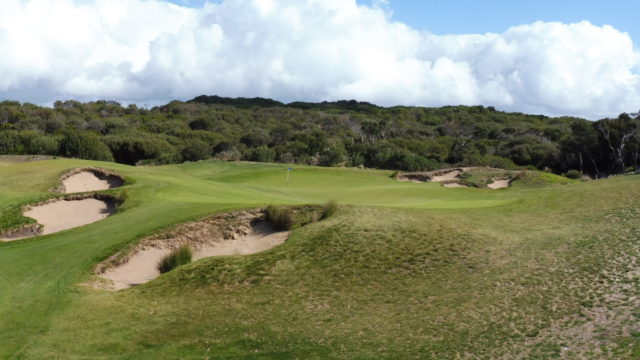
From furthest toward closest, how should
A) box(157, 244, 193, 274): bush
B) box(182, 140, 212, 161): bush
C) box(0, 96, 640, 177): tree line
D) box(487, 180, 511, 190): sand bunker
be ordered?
box(182, 140, 212, 161): bush
box(0, 96, 640, 177): tree line
box(487, 180, 511, 190): sand bunker
box(157, 244, 193, 274): bush

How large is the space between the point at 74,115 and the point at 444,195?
9831 cm

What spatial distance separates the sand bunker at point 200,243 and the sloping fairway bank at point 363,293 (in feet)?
1.73

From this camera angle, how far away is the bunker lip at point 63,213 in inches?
794

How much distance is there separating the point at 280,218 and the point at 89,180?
683 inches

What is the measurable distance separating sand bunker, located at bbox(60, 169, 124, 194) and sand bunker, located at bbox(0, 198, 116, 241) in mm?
5291

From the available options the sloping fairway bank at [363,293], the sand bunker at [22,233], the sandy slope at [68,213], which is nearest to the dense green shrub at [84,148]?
the sandy slope at [68,213]

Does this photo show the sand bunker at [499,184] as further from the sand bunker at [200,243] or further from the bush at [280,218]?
the sand bunker at [200,243]

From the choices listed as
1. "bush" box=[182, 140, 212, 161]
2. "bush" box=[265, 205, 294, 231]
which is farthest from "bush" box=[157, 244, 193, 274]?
"bush" box=[182, 140, 212, 161]

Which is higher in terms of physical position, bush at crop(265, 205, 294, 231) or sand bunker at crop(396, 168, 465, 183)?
sand bunker at crop(396, 168, 465, 183)

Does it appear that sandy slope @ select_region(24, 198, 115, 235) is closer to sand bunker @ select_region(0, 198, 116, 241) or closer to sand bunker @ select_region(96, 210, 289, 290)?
sand bunker @ select_region(0, 198, 116, 241)

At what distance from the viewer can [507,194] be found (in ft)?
84.7

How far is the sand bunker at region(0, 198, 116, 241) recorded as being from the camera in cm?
2033

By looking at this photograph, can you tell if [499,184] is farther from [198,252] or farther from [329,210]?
[198,252]

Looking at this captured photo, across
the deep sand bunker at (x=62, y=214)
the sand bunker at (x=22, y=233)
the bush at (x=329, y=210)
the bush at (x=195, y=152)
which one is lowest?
the sand bunker at (x=22, y=233)
